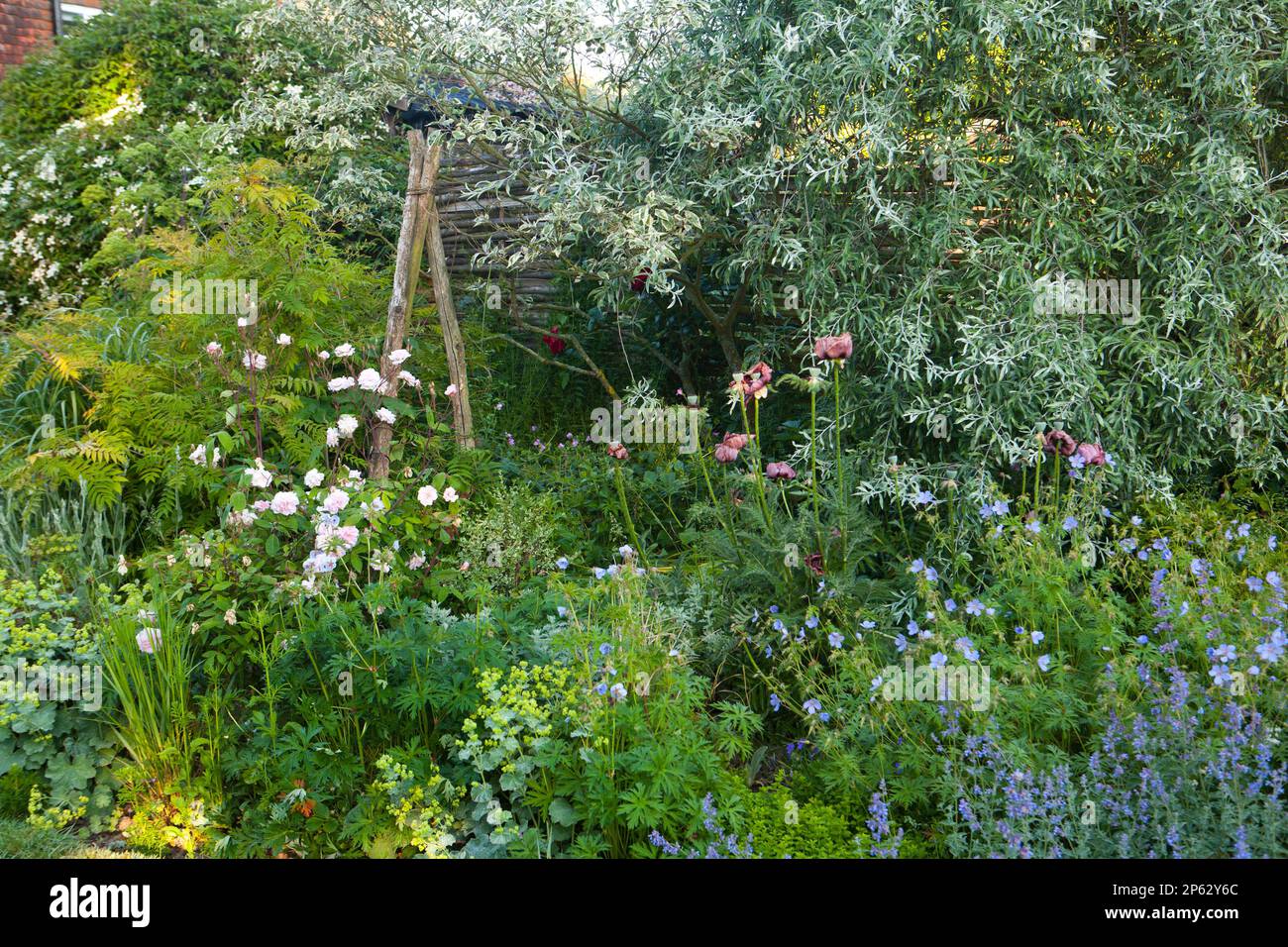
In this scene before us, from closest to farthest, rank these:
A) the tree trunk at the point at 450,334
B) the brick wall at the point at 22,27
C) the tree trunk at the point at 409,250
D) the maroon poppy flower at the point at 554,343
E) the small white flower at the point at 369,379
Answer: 1. the small white flower at the point at 369,379
2. the tree trunk at the point at 409,250
3. the tree trunk at the point at 450,334
4. the maroon poppy flower at the point at 554,343
5. the brick wall at the point at 22,27

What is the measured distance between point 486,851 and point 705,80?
11.8ft

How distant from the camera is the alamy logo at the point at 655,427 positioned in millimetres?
5492

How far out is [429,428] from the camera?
4.80 metres

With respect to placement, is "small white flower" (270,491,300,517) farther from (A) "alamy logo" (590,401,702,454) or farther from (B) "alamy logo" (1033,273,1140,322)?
(B) "alamy logo" (1033,273,1140,322)

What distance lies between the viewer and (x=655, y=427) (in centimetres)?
573

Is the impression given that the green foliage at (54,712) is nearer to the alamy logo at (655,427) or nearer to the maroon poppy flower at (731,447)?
the maroon poppy flower at (731,447)

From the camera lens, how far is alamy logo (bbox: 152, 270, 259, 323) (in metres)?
4.74

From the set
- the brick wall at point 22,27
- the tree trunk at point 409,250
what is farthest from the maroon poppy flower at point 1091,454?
the brick wall at point 22,27

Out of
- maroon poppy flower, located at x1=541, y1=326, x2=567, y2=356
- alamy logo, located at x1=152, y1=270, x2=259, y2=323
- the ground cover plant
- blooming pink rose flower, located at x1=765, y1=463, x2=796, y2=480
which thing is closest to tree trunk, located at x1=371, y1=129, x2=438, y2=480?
the ground cover plant

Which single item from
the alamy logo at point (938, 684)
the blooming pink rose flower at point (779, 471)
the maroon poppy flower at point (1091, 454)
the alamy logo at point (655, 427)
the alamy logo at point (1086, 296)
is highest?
the alamy logo at point (1086, 296)

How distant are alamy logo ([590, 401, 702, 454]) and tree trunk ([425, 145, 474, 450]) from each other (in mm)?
811

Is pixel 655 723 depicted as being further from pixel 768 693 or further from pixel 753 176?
pixel 753 176

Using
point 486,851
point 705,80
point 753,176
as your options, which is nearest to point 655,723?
point 486,851
